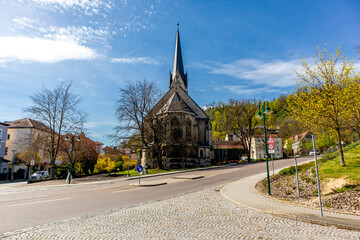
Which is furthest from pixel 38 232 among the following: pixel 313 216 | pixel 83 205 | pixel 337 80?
pixel 337 80

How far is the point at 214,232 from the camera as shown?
6.02m

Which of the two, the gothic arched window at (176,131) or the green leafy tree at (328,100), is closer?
the green leafy tree at (328,100)

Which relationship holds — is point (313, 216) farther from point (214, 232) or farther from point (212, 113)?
point (212, 113)

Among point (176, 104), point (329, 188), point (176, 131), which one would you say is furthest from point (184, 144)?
point (329, 188)

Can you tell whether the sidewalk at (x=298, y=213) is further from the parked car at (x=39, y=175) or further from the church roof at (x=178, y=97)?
the parked car at (x=39, y=175)

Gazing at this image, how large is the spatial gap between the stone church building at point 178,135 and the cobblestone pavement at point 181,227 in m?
25.8

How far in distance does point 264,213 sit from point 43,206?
9072 mm

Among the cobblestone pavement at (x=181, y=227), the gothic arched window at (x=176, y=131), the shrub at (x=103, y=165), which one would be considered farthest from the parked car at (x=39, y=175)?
the cobblestone pavement at (x=181, y=227)

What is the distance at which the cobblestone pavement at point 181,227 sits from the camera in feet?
18.7

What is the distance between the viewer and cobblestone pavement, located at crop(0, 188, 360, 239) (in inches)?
225

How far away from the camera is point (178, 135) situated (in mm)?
36844

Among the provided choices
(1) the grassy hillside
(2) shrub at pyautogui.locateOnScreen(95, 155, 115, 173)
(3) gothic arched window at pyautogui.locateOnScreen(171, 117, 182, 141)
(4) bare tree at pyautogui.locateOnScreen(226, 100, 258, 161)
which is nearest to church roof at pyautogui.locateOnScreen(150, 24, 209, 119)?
(3) gothic arched window at pyautogui.locateOnScreen(171, 117, 182, 141)

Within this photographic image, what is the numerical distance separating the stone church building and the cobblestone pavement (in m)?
25.8

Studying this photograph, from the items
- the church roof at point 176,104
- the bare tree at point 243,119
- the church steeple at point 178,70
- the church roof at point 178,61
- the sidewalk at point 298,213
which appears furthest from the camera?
the church roof at point 178,61
